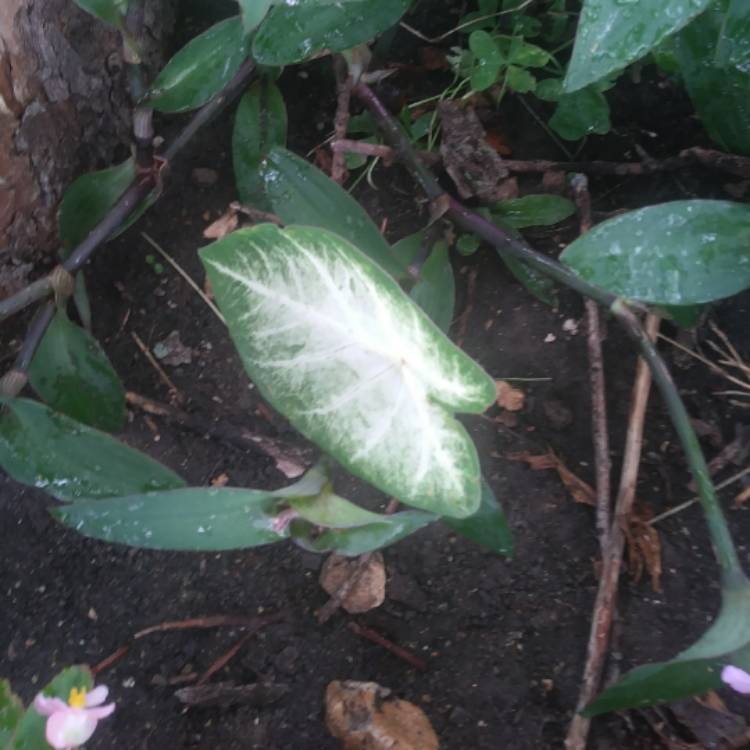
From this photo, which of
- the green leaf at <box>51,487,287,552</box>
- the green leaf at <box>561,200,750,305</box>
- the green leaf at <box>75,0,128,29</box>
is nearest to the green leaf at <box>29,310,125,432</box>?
the green leaf at <box>51,487,287,552</box>

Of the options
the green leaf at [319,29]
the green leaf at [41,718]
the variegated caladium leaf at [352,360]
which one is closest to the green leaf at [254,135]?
the green leaf at [319,29]

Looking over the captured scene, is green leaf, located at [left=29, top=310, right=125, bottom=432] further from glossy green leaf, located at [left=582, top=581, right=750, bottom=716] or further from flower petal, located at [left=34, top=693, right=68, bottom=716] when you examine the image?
glossy green leaf, located at [left=582, top=581, right=750, bottom=716]

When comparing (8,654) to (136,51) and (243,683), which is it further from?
(136,51)

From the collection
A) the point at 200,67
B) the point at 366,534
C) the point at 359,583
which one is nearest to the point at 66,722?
the point at 366,534

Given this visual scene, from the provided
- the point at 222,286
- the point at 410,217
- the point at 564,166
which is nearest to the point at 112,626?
the point at 222,286

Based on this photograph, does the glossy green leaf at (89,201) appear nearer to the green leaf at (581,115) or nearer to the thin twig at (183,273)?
the thin twig at (183,273)
